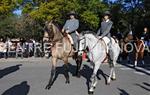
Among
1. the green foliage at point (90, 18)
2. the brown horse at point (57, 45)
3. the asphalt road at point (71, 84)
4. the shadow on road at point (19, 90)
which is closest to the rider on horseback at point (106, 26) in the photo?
the brown horse at point (57, 45)

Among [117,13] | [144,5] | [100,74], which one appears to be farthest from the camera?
[117,13]

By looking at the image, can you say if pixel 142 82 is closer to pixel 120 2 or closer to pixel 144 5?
pixel 144 5

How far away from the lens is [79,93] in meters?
14.4

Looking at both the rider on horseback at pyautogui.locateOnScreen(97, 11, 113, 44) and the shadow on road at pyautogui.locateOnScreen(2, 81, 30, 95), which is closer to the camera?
the shadow on road at pyautogui.locateOnScreen(2, 81, 30, 95)

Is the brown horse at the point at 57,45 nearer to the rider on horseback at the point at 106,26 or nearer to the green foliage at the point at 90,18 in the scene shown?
the rider on horseback at the point at 106,26

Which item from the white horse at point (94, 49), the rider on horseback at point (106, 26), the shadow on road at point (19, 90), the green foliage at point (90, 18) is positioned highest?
the green foliage at point (90, 18)

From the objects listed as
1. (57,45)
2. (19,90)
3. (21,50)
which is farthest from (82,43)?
(21,50)

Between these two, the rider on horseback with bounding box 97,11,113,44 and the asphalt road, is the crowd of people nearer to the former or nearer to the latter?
the asphalt road

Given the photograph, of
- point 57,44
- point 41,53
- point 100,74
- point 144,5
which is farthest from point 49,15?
point 57,44

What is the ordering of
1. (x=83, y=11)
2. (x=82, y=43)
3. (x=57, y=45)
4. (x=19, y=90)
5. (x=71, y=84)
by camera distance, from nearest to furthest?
(x=19, y=90) < (x=82, y=43) < (x=57, y=45) < (x=71, y=84) < (x=83, y=11)

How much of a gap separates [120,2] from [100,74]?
3879 centimetres

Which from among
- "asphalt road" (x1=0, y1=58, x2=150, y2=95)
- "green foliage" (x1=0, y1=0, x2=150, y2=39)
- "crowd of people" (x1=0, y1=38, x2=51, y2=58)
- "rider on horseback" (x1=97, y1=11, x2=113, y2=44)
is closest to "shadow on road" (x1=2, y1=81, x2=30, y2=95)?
"asphalt road" (x1=0, y1=58, x2=150, y2=95)

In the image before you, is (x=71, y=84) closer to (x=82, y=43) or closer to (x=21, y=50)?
(x=82, y=43)

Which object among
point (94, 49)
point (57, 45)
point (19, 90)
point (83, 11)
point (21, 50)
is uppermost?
point (83, 11)
